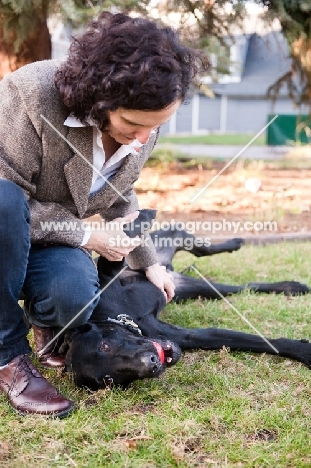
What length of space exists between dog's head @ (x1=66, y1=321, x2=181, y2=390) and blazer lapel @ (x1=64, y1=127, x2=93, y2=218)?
1.96 feet

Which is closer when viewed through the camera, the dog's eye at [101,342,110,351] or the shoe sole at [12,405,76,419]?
the shoe sole at [12,405,76,419]

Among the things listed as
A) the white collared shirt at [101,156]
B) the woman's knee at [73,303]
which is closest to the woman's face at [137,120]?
the white collared shirt at [101,156]

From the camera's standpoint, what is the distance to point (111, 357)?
2.51 meters

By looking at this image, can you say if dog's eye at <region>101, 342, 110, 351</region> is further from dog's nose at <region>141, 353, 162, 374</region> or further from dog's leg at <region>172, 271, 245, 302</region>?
dog's leg at <region>172, 271, 245, 302</region>

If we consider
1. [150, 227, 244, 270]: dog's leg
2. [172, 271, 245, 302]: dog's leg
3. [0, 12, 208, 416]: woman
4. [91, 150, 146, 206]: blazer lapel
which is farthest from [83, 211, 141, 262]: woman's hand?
[150, 227, 244, 270]: dog's leg

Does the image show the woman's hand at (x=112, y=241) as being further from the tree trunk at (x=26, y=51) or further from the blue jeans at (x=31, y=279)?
the tree trunk at (x=26, y=51)

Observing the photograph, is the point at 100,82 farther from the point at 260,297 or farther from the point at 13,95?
the point at 260,297

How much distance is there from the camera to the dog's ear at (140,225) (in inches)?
122

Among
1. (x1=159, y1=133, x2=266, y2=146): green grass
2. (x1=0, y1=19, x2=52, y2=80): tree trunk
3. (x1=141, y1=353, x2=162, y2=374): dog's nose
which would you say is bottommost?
(x1=159, y1=133, x2=266, y2=146): green grass

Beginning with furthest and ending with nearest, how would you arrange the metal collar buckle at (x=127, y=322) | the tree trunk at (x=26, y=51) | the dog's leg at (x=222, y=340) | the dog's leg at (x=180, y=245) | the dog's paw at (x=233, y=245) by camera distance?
the tree trunk at (x=26, y=51) < the dog's paw at (x=233, y=245) < the dog's leg at (x=180, y=245) < the dog's leg at (x=222, y=340) < the metal collar buckle at (x=127, y=322)

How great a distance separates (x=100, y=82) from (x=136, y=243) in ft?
2.76

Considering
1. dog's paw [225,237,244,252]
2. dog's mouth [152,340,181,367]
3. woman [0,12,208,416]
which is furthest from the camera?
dog's paw [225,237,244,252]

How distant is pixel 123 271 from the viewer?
133 inches

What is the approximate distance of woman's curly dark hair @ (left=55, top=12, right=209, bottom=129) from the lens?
6.92ft
